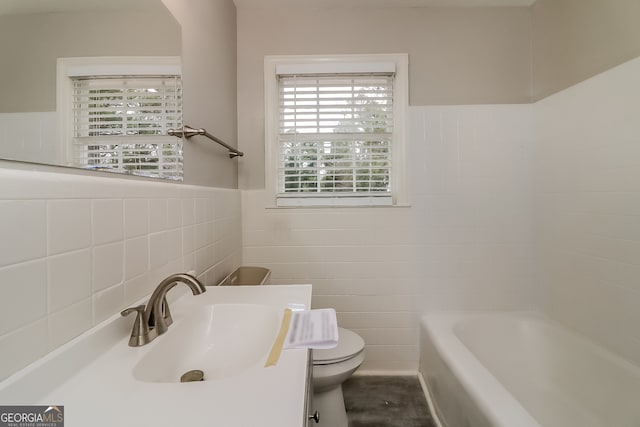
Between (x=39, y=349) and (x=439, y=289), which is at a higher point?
(x=39, y=349)

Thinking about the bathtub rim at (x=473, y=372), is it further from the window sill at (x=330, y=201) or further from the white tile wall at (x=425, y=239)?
the window sill at (x=330, y=201)

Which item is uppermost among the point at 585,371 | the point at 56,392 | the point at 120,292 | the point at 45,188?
the point at 45,188

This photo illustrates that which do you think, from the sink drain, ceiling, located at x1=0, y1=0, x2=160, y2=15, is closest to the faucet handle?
the sink drain

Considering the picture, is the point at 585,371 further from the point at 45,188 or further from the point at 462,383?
the point at 45,188

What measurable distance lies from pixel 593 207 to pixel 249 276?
1887 mm

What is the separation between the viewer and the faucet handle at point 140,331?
2.04ft

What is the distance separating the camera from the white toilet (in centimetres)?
118

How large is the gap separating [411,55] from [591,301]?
1.76 meters

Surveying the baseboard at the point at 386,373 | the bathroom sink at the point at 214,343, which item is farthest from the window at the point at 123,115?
the baseboard at the point at 386,373

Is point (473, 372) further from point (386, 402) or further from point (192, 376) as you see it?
point (192, 376)

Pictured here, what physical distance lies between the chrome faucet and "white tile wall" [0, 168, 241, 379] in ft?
0.24

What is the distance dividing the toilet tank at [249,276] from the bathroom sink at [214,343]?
531mm

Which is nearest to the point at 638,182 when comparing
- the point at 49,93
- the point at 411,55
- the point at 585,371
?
the point at 585,371

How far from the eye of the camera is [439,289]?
172 cm
